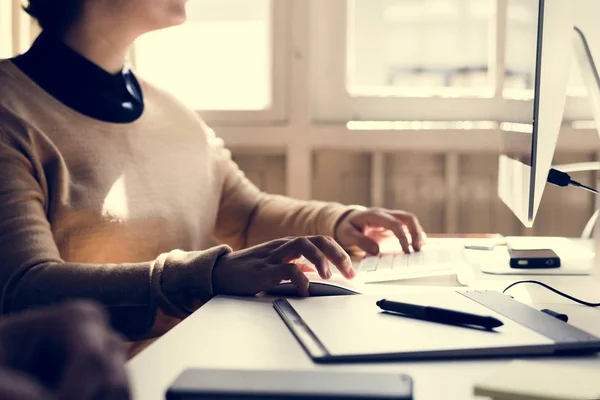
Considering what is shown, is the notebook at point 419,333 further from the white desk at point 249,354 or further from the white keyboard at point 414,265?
the white keyboard at point 414,265

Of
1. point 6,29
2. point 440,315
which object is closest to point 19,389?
point 440,315

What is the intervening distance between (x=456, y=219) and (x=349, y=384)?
1.44 metres

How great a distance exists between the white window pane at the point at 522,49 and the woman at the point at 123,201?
30 centimetres

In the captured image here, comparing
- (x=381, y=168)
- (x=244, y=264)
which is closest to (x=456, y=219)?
(x=381, y=168)

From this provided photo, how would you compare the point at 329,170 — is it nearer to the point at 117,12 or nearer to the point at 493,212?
the point at 493,212

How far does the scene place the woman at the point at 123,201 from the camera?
32.4 inches

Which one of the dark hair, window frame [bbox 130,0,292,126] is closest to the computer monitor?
the dark hair

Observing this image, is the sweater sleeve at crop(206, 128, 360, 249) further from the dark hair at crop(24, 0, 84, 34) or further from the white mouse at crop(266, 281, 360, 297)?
the white mouse at crop(266, 281, 360, 297)

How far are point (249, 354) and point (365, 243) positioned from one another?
614 mm

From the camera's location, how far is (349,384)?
46cm

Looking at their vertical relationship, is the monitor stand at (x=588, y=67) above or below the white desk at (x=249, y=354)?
above

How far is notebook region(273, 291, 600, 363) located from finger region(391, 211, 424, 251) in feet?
1.45

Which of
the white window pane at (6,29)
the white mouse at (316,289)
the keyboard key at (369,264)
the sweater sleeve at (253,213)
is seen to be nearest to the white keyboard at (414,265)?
the keyboard key at (369,264)

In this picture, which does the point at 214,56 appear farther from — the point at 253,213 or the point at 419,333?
the point at 419,333
